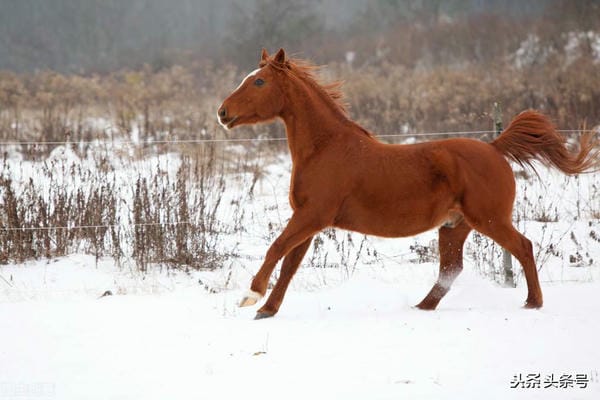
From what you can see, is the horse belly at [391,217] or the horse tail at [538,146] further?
the horse tail at [538,146]

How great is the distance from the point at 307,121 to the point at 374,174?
0.69 m

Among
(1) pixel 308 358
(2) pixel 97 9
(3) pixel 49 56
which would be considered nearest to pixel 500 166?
(1) pixel 308 358

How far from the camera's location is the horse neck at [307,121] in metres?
5.24

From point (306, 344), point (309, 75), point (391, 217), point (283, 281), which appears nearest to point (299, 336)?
point (306, 344)

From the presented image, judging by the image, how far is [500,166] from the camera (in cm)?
518

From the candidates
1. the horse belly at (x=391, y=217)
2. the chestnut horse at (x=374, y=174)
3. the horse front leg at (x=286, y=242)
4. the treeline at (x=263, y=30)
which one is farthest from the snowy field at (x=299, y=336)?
the treeline at (x=263, y=30)

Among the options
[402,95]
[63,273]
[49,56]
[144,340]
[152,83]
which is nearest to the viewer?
[144,340]

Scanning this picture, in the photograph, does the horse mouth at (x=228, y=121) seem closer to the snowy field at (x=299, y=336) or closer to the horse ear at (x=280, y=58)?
the horse ear at (x=280, y=58)

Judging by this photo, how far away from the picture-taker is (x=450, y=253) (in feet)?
18.0

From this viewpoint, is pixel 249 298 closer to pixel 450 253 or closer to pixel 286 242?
pixel 286 242

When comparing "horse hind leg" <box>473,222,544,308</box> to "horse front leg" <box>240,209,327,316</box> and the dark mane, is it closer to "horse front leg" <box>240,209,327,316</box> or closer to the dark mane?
"horse front leg" <box>240,209,327,316</box>

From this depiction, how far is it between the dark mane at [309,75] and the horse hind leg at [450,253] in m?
1.26

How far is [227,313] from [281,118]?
1590 millimetres

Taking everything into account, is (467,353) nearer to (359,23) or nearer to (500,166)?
(500,166)
